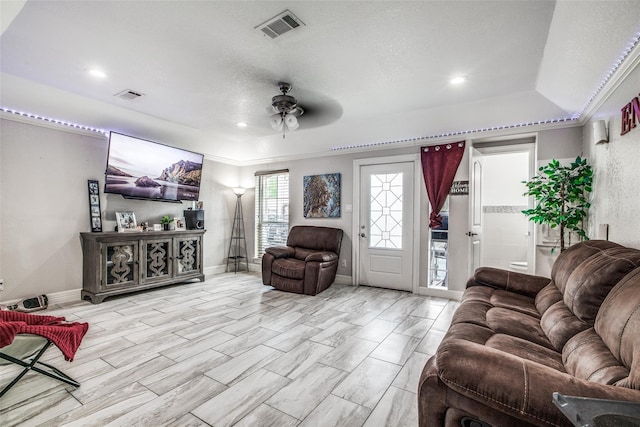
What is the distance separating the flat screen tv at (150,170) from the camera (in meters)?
4.14

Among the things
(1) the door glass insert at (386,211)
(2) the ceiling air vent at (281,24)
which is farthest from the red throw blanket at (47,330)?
(1) the door glass insert at (386,211)

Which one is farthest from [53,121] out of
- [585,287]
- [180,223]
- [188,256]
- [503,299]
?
[585,287]

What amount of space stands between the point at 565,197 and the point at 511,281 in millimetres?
1283

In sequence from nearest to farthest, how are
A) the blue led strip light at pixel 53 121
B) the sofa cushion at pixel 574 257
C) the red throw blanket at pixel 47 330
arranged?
1. the red throw blanket at pixel 47 330
2. the sofa cushion at pixel 574 257
3. the blue led strip light at pixel 53 121

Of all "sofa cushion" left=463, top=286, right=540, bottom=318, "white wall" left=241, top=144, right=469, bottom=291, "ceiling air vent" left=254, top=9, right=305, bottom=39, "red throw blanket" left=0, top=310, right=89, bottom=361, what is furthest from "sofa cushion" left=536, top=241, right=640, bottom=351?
"red throw blanket" left=0, top=310, right=89, bottom=361

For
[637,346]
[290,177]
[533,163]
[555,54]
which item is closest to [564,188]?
[533,163]

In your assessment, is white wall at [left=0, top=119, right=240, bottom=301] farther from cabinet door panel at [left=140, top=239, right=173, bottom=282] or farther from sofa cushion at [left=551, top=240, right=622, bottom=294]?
sofa cushion at [left=551, top=240, right=622, bottom=294]

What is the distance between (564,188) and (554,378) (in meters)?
3.03

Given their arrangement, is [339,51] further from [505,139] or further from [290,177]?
[290,177]

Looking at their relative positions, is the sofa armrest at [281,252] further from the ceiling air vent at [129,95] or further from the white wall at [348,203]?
the ceiling air vent at [129,95]

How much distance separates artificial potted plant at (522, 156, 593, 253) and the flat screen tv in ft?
16.7

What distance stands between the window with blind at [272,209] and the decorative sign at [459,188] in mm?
3074

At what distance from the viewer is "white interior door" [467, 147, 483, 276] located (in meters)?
4.12

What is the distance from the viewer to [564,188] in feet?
10.6
